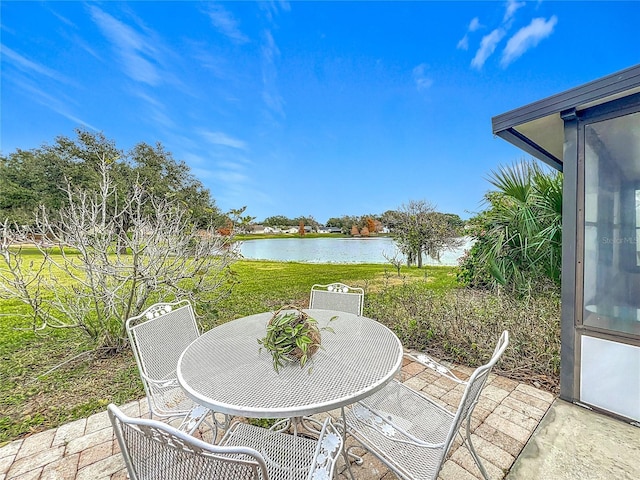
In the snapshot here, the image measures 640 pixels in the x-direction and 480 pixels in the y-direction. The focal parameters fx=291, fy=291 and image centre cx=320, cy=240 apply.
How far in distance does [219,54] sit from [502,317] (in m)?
8.95

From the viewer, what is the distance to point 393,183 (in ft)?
51.4

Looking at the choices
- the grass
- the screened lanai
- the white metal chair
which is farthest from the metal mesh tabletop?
the screened lanai

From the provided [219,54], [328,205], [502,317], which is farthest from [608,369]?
[328,205]

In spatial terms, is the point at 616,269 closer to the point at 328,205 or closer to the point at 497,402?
the point at 497,402

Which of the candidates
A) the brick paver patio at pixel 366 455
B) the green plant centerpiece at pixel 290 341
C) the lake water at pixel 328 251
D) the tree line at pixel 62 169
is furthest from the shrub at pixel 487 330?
the tree line at pixel 62 169

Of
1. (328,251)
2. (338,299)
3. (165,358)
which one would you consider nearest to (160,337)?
(165,358)

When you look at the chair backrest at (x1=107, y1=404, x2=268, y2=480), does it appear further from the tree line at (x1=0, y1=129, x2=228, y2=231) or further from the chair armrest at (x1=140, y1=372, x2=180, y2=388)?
the tree line at (x1=0, y1=129, x2=228, y2=231)

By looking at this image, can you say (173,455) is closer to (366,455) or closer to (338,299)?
(366,455)

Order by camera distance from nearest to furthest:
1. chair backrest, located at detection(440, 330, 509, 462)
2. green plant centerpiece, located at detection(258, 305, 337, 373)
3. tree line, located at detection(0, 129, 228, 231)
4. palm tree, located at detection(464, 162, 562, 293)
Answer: chair backrest, located at detection(440, 330, 509, 462), green plant centerpiece, located at detection(258, 305, 337, 373), palm tree, located at detection(464, 162, 562, 293), tree line, located at detection(0, 129, 228, 231)

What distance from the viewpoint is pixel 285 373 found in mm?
1435

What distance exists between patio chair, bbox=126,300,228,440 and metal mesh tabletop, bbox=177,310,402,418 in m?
0.30

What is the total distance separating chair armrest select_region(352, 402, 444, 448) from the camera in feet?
4.32

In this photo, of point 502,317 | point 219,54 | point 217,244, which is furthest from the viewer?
point 219,54

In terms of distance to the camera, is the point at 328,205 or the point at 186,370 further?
the point at 328,205
